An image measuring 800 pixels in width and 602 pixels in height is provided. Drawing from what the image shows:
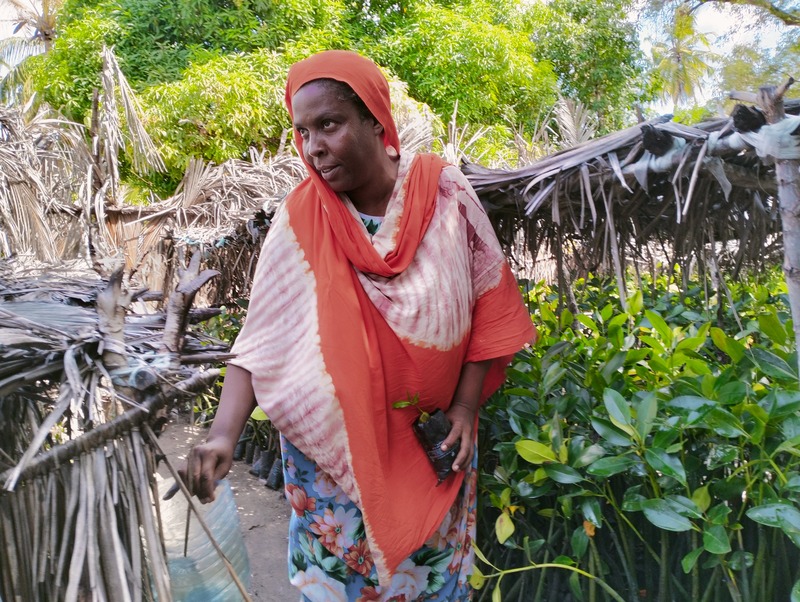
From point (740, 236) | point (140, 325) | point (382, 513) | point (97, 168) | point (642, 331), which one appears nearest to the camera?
point (140, 325)

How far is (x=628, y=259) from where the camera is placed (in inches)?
86.5

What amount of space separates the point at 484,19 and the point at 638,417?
48.1 ft

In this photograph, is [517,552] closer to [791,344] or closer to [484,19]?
[791,344]

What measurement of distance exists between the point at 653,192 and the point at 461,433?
2.60 ft

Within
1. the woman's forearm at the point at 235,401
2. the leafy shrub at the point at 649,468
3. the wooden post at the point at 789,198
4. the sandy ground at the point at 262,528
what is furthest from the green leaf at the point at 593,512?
the sandy ground at the point at 262,528

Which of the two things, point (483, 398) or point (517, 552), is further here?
point (517, 552)

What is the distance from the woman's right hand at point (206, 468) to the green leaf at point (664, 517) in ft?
2.98

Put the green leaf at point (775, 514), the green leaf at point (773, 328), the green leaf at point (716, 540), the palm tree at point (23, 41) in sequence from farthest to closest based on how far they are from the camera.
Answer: the palm tree at point (23, 41)
the green leaf at point (773, 328)
the green leaf at point (716, 540)
the green leaf at point (775, 514)

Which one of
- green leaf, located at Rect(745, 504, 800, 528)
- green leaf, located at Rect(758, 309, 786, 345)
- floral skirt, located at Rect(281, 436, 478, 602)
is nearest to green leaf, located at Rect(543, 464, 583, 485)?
floral skirt, located at Rect(281, 436, 478, 602)

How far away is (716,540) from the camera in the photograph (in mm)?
1359

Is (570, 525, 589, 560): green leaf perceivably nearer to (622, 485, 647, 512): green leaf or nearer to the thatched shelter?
(622, 485, 647, 512): green leaf

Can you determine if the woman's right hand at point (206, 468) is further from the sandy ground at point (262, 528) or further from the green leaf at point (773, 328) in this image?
the sandy ground at point (262, 528)

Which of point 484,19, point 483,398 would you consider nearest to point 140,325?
point 483,398

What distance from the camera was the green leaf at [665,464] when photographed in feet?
4.62
